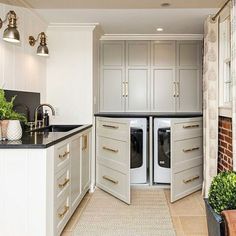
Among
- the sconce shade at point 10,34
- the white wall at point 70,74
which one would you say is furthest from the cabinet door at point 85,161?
the sconce shade at point 10,34

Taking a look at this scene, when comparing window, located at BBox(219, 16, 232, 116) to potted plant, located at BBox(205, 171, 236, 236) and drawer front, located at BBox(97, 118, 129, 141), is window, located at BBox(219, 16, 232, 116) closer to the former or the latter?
drawer front, located at BBox(97, 118, 129, 141)

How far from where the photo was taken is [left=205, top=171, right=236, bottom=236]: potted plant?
1935 millimetres

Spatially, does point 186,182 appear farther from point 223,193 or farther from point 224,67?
point 223,193

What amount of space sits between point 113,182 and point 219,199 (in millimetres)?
1961

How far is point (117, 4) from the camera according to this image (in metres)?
3.26

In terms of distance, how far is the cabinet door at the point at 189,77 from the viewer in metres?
4.84

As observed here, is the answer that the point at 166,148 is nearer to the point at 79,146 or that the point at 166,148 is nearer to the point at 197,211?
the point at 197,211

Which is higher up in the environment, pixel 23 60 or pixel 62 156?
pixel 23 60

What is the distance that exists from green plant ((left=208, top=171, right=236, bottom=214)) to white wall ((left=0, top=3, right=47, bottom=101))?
207 centimetres

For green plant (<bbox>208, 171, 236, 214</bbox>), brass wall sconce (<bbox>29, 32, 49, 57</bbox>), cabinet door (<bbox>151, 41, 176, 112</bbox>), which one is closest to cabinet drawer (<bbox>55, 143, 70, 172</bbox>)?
green plant (<bbox>208, 171, 236, 214</bbox>)

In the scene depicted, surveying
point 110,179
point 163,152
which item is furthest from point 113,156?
point 163,152

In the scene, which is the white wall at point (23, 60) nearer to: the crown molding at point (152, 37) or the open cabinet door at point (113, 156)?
the open cabinet door at point (113, 156)

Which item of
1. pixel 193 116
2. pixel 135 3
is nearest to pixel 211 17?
pixel 135 3

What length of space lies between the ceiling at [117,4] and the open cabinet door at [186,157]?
132cm
